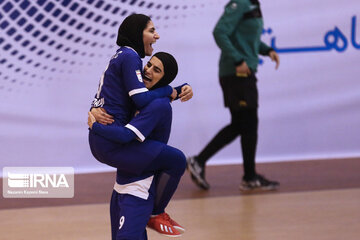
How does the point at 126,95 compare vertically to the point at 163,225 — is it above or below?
above

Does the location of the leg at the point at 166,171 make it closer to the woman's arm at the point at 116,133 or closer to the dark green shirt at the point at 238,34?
the woman's arm at the point at 116,133

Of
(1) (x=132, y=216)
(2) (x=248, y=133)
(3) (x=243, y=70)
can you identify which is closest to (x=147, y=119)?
(1) (x=132, y=216)

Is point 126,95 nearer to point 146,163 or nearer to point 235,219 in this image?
point 146,163

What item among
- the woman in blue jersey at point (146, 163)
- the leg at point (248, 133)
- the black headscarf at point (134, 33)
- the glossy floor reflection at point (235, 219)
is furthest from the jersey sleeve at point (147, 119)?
the leg at point (248, 133)

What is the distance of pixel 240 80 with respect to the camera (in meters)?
4.68

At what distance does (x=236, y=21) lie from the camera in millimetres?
4637

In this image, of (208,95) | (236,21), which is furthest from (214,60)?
(236,21)

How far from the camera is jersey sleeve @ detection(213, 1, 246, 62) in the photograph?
4.60 metres

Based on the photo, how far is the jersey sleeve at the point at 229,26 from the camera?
460 centimetres

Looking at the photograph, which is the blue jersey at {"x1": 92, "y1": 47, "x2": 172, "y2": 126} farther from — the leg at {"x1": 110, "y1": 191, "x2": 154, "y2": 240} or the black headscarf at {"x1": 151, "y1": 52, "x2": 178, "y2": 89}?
the leg at {"x1": 110, "y1": 191, "x2": 154, "y2": 240}

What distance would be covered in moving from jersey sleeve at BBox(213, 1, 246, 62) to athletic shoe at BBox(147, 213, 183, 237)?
1896 mm

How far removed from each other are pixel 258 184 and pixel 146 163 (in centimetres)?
213

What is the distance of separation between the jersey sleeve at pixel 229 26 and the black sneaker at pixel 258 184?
792 millimetres

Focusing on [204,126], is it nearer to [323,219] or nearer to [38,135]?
[38,135]
